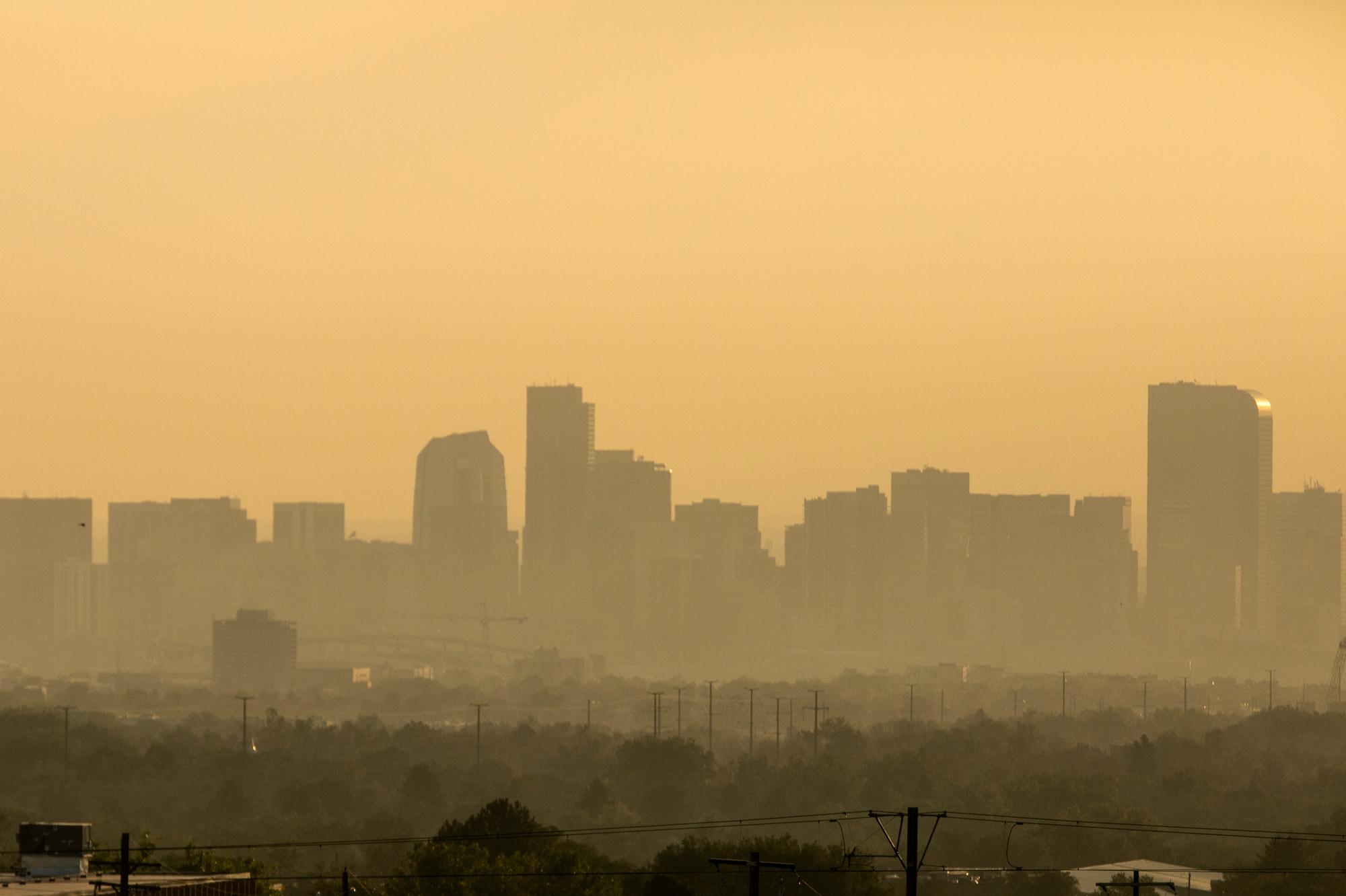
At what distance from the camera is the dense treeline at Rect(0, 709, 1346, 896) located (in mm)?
96125

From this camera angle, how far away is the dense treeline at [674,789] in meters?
96.1

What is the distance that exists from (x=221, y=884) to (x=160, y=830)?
209ft

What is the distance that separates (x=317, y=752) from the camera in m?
149

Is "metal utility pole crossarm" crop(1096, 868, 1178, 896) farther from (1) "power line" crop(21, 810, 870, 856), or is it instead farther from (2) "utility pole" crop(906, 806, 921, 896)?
(1) "power line" crop(21, 810, 870, 856)

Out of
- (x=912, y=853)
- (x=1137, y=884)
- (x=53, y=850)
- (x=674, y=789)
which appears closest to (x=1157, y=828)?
(x=674, y=789)

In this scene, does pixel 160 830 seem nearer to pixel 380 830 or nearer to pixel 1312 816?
pixel 380 830

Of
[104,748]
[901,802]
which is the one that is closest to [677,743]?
[901,802]

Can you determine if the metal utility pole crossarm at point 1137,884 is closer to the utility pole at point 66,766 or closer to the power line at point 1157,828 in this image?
the power line at point 1157,828

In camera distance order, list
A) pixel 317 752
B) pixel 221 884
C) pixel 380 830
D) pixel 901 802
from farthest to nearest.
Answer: pixel 317 752
pixel 901 802
pixel 380 830
pixel 221 884

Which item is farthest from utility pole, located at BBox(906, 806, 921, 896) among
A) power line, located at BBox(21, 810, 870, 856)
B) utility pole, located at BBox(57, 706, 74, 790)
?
utility pole, located at BBox(57, 706, 74, 790)

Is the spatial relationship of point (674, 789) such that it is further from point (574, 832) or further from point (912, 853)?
point (912, 853)

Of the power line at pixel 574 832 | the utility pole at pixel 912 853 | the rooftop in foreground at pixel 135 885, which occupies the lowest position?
the power line at pixel 574 832

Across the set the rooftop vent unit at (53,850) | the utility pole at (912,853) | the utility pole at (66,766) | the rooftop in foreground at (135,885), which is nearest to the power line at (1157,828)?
the utility pole at (66,766)

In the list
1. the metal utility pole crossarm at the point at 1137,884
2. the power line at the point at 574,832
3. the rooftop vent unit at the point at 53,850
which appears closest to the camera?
the metal utility pole crossarm at the point at 1137,884
